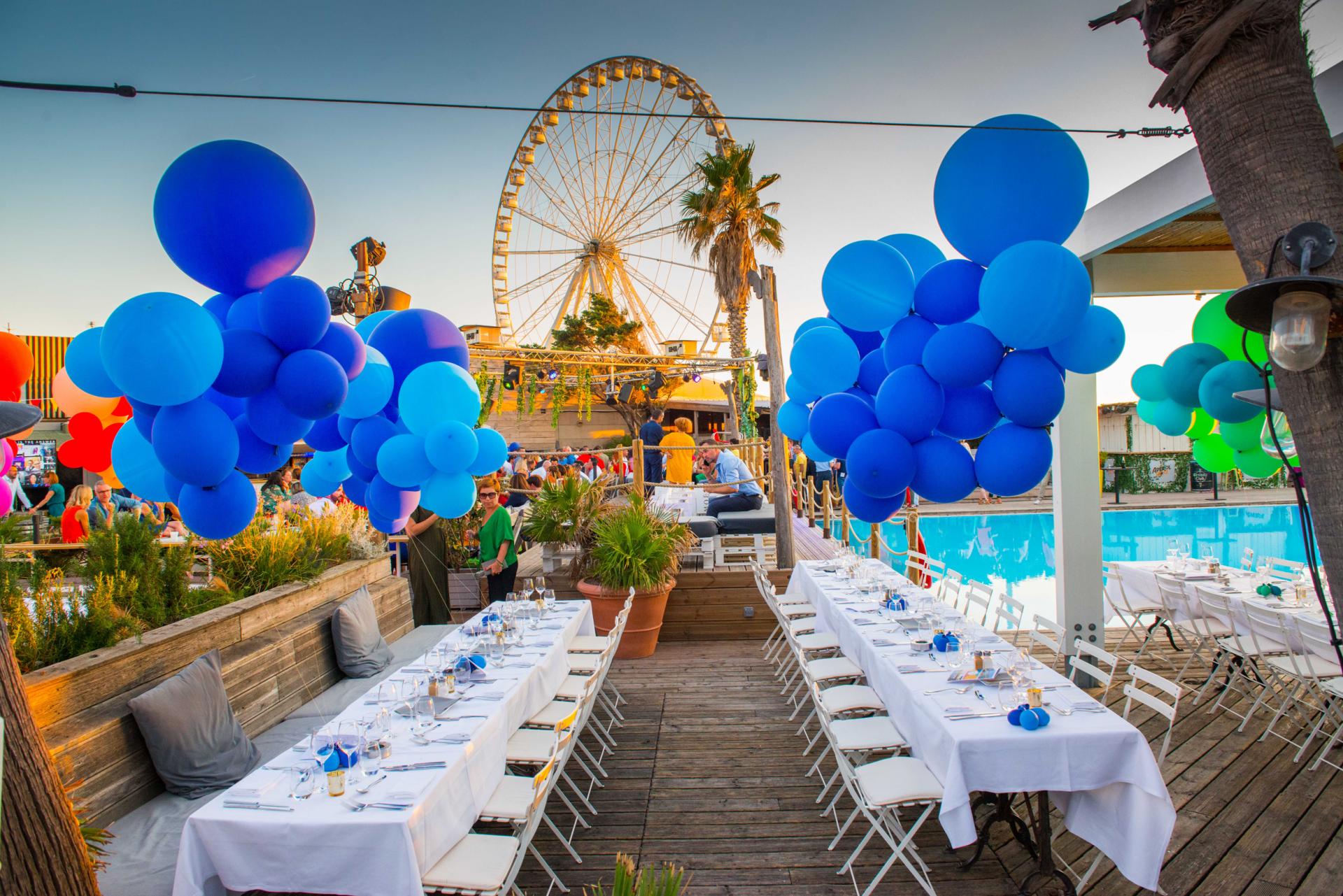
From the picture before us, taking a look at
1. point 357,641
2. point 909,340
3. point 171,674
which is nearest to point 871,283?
point 909,340

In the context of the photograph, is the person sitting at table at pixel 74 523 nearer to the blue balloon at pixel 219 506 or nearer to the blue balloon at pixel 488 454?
the blue balloon at pixel 219 506

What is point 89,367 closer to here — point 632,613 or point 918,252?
point 918,252

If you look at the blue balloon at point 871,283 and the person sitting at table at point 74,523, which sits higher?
the blue balloon at point 871,283

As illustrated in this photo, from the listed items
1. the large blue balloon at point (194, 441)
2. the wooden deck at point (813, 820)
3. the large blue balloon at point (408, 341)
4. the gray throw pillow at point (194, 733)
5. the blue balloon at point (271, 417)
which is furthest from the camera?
the large blue balloon at point (408, 341)

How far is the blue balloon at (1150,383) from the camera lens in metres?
4.17

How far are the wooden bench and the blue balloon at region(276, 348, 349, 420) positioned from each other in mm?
1490

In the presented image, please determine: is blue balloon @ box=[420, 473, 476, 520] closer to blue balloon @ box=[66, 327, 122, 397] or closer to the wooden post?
blue balloon @ box=[66, 327, 122, 397]

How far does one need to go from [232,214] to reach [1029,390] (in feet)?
8.77

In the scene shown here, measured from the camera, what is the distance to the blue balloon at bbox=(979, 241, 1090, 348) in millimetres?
2434

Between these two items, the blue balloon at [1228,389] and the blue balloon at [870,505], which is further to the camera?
the blue balloon at [1228,389]

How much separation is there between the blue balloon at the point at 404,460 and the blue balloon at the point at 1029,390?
86.0 inches

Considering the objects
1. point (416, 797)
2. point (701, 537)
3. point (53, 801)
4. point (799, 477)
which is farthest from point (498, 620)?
point (799, 477)

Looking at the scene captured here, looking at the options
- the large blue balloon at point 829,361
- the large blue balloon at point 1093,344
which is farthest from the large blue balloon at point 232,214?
the large blue balloon at point 1093,344

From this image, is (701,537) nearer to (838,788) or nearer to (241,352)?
(838,788)
